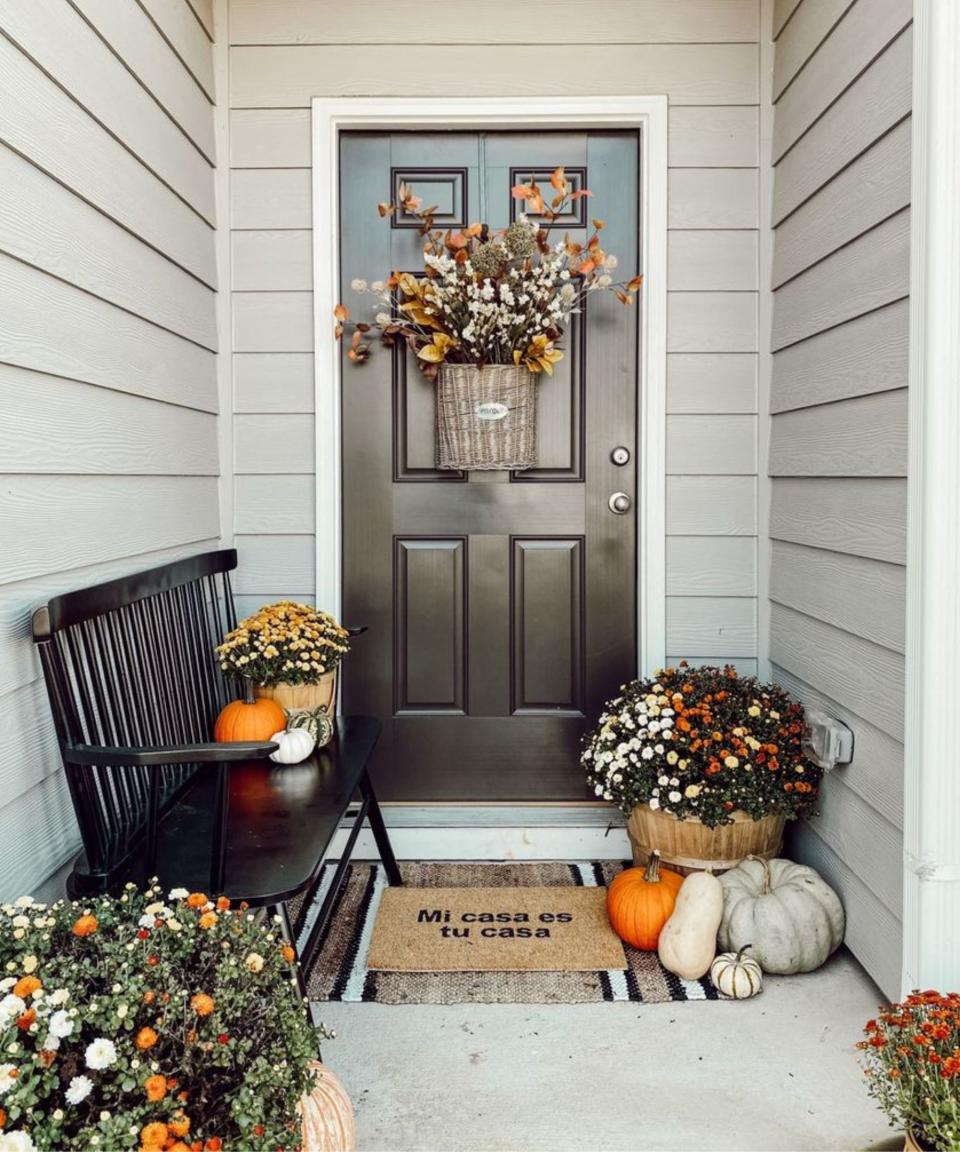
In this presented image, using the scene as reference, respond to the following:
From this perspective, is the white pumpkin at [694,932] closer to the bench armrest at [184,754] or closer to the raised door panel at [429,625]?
the raised door panel at [429,625]

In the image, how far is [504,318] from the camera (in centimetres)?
265

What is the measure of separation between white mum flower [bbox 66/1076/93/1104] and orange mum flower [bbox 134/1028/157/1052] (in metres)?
0.07

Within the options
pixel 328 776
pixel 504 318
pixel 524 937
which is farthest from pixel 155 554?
pixel 524 937

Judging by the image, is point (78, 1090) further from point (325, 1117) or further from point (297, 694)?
point (297, 694)

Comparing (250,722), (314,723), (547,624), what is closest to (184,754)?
(250,722)

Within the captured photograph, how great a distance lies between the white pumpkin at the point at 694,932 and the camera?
7.39ft

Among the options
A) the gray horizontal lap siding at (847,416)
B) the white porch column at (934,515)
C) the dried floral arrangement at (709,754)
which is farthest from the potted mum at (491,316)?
the white porch column at (934,515)

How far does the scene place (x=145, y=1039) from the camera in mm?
1216

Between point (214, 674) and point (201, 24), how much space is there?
1.72 metres

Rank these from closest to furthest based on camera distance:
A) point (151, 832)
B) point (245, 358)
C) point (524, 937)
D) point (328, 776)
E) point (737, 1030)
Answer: point (151, 832) → point (737, 1030) → point (328, 776) → point (524, 937) → point (245, 358)

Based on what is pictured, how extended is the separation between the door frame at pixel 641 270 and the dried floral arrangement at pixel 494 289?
108 mm

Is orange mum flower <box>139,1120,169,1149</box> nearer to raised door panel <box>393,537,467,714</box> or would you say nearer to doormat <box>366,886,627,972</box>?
doormat <box>366,886,627,972</box>

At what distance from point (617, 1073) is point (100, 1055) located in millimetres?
1087

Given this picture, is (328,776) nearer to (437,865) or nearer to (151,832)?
(151,832)
